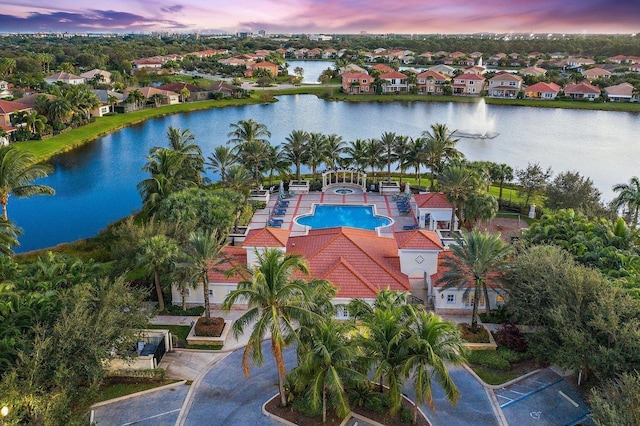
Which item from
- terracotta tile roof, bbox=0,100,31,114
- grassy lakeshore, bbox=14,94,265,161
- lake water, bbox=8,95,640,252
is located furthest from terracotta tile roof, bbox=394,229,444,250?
terracotta tile roof, bbox=0,100,31,114

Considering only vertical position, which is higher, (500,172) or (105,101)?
(105,101)

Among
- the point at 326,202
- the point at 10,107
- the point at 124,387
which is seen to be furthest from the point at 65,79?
the point at 124,387

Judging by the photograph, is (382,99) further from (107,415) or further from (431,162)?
(107,415)

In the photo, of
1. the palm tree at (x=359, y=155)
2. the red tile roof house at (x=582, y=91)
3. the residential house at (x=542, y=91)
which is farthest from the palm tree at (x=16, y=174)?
the red tile roof house at (x=582, y=91)

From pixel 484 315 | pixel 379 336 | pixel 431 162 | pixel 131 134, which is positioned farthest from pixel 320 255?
pixel 131 134

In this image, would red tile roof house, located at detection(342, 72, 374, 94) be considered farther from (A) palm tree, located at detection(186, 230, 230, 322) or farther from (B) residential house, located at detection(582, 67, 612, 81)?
(A) palm tree, located at detection(186, 230, 230, 322)

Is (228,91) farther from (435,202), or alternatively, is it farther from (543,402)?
(543,402)

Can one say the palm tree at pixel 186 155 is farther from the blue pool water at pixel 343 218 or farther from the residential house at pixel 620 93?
the residential house at pixel 620 93
